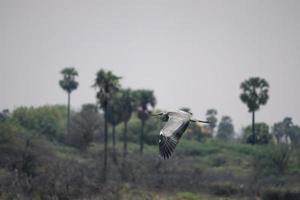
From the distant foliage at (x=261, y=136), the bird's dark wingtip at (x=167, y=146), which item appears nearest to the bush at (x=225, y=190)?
the distant foliage at (x=261, y=136)

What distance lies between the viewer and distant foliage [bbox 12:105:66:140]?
233 ft

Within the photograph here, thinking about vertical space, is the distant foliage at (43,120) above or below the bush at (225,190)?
above

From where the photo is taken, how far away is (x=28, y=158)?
4519cm

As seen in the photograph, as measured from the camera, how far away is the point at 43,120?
75625 millimetres

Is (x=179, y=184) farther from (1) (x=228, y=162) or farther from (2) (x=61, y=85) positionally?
(2) (x=61, y=85)

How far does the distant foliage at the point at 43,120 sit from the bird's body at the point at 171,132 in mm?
53240

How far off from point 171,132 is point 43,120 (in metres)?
63.3

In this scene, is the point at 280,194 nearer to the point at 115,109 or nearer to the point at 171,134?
the point at 115,109

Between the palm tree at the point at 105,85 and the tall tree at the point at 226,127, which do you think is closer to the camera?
the palm tree at the point at 105,85

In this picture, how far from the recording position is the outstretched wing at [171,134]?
13.4 meters

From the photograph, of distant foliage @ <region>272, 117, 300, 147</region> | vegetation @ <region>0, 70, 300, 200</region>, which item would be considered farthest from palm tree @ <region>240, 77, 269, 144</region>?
distant foliage @ <region>272, 117, 300, 147</region>

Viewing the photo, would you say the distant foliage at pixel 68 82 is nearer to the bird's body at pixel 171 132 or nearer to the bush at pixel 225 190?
the bush at pixel 225 190

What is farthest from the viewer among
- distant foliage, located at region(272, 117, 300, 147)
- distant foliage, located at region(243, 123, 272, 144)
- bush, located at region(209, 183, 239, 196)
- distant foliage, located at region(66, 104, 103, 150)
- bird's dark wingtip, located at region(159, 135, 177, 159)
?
distant foliage, located at region(272, 117, 300, 147)

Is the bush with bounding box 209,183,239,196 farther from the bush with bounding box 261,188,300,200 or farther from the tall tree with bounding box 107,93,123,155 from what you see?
the tall tree with bounding box 107,93,123,155
